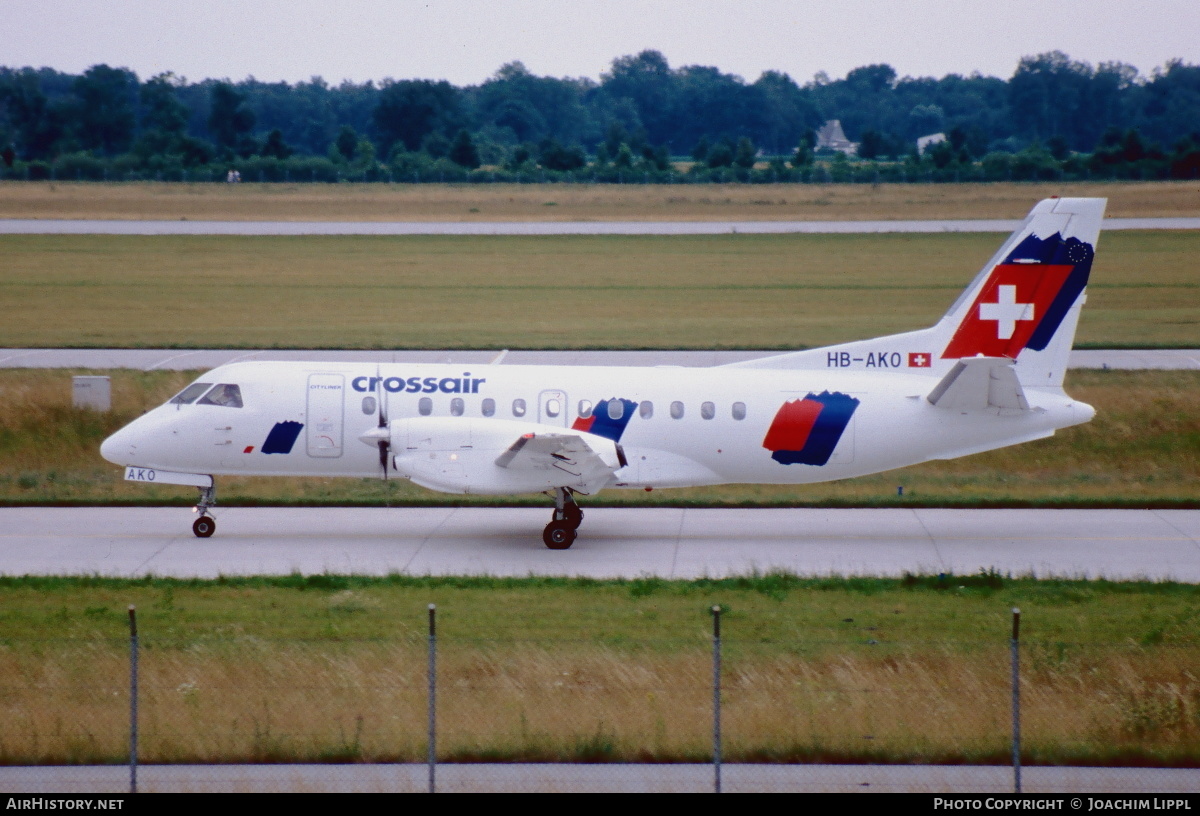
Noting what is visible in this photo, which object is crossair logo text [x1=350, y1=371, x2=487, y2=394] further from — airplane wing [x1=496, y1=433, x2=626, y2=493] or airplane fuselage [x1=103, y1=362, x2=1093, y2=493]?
airplane wing [x1=496, y1=433, x2=626, y2=493]

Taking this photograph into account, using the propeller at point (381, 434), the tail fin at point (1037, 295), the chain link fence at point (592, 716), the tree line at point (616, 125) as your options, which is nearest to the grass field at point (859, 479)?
the propeller at point (381, 434)

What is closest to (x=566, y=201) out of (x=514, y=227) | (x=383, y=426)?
(x=514, y=227)

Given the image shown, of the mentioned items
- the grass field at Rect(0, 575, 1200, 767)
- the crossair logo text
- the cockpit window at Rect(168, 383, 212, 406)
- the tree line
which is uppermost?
the tree line

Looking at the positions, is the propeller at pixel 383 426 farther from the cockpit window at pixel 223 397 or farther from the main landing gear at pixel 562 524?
the main landing gear at pixel 562 524

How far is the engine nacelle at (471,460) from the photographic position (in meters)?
21.3

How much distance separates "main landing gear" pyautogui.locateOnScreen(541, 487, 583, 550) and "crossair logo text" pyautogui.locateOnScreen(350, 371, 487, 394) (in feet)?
7.80

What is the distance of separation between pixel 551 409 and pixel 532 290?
35272 mm

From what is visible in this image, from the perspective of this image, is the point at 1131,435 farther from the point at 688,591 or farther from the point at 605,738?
the point at 605,738

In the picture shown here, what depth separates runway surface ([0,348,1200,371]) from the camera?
124ft

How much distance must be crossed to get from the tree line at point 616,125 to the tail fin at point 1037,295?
76.3m

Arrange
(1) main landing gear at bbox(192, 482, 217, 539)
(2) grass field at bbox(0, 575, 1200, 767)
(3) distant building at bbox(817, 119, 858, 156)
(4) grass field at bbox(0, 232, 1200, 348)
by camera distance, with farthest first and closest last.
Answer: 1. (3) distant building at bbox(817, 119, 858, 156)
2. (4) grass field at bbox(0, 232, 1200, 348)
3. (1) main landing gear at bbox(192, 482, 217, 539)
4. (2) grass field at bbox(0, 575, 1200, 767)

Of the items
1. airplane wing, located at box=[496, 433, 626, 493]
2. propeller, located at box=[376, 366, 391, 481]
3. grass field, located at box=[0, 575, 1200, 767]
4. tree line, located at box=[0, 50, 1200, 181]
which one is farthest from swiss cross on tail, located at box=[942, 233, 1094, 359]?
tree line, located at box=[0, 50, 1200, 181]

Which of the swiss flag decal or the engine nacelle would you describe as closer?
the engine nacelle

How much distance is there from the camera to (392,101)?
128 meters
